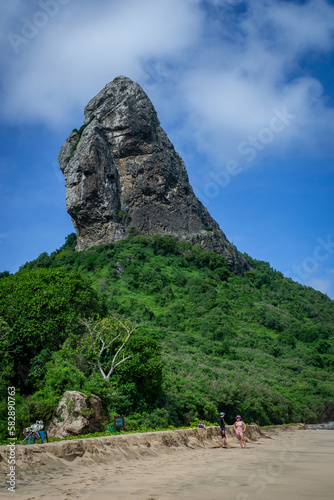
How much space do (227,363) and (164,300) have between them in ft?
69.5

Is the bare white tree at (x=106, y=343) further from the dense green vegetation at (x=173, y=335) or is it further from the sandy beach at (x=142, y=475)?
the sandy beach at (x=142, y=475)

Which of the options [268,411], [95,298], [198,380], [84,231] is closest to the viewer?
[95,298]

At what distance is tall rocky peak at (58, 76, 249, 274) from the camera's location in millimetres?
87312

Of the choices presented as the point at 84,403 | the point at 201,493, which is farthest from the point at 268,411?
the point at 201,493

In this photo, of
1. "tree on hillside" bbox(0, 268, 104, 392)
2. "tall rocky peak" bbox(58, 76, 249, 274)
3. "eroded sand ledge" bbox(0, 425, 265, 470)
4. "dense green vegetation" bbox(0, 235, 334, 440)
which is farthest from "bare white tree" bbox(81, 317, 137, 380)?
"tall rocky peak" bbox(58, 76, 249, 274)

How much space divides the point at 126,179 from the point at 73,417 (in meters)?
79.5

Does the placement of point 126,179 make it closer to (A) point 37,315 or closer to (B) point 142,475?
(A) point 37,315

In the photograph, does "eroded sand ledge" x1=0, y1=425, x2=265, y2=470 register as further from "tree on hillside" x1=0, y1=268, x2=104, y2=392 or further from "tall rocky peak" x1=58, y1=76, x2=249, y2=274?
"tall rocky peak" x1=58, y1=76, x2=249, y2=274

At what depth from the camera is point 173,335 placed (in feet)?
171

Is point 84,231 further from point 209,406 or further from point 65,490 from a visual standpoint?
point 65,490

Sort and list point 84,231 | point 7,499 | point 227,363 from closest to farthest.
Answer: point 7,499 < point 227,363 < point 84,231

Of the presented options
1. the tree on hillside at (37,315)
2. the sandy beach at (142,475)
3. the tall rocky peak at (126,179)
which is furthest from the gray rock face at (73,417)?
the tall rocky peak at (126,179)

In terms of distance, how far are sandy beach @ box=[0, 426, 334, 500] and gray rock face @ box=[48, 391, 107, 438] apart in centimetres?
308

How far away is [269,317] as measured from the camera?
65.0 meters
